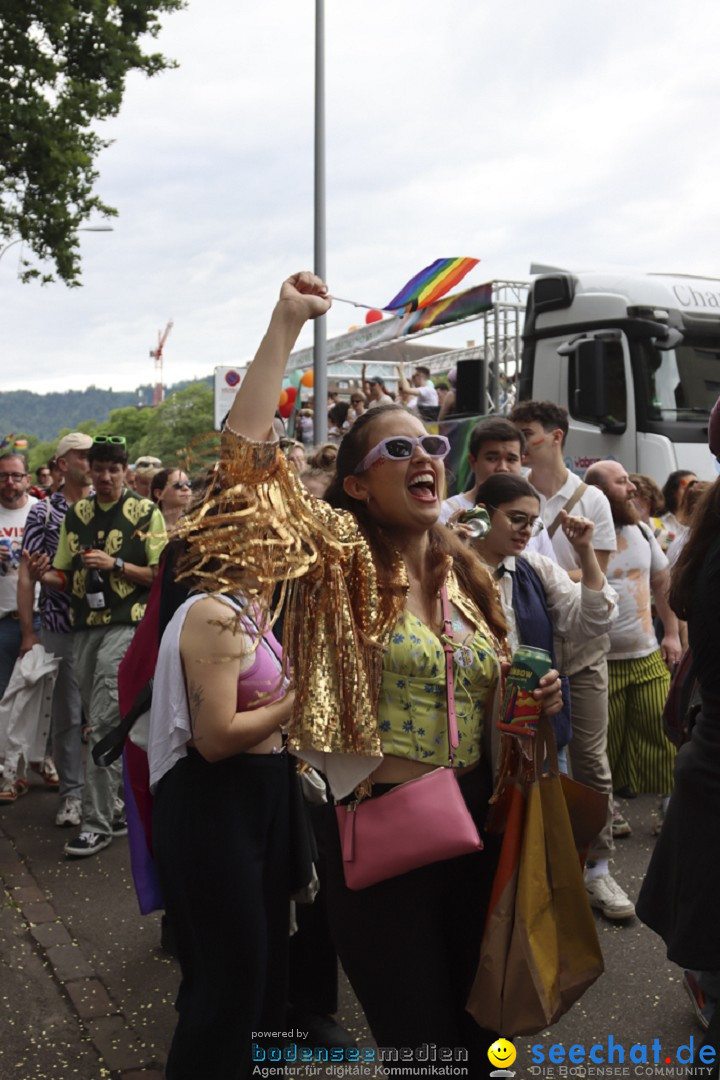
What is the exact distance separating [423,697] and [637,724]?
3.67 meters

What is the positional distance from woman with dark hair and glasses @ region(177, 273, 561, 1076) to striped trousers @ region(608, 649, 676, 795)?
3.39m

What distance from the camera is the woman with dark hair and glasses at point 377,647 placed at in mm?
2363

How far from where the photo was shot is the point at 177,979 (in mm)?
4402

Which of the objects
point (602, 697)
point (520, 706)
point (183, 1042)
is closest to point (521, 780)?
point (520, 706)

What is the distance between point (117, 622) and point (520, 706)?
408 cm

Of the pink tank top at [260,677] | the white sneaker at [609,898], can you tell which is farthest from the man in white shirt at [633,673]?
the pink tank top at [260,677]

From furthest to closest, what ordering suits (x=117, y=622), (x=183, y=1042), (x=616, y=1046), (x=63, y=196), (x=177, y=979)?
(x=63, y=196) → (x=117, y=622) → (x=177, y=979) → (x=616, y=1046) → (x=183, y=1042)

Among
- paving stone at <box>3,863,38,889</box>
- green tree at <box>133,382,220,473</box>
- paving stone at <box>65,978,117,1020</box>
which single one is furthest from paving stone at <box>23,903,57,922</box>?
green tree at <box>133,382,220,473</box>

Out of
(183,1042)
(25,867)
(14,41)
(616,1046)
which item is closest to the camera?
(183,1042)

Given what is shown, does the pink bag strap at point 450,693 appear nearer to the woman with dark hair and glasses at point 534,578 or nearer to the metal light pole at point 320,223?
the woman with dark hair and glasses at point 534,578

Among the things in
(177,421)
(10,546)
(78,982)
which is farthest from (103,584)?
(177,421)

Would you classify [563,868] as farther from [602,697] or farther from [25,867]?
[25,867]

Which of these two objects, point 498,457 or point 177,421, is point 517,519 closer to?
point 498,457

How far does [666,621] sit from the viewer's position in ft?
21.1
